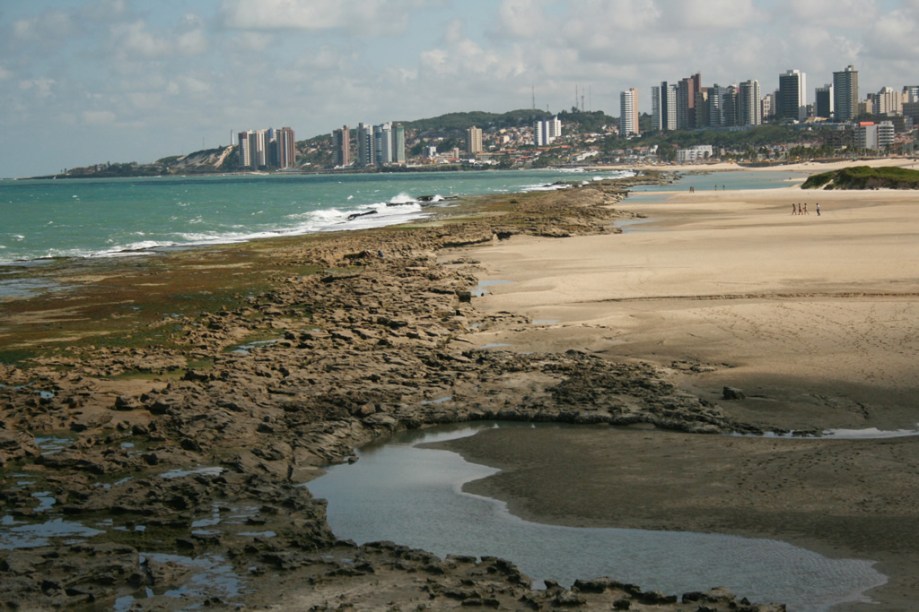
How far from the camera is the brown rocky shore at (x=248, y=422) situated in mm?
8531

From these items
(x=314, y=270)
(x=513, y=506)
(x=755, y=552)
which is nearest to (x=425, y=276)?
(x=314, y=270)

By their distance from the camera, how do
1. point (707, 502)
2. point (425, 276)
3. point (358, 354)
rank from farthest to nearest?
point (425, 276) < point (358, 354) < point (707, 502)

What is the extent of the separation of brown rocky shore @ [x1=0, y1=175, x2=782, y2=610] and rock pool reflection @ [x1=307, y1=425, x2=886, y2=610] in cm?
43

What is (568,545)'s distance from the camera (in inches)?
383

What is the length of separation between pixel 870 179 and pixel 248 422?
75.9 meters

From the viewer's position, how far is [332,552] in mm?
9383

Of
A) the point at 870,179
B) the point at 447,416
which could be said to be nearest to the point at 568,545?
the point at 447,416

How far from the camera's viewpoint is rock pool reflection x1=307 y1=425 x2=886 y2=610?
864 centimetres

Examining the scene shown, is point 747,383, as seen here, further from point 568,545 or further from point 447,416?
point 568,545

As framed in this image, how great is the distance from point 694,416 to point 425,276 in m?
16.7

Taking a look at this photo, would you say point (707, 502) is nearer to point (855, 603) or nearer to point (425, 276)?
point (855, 603)

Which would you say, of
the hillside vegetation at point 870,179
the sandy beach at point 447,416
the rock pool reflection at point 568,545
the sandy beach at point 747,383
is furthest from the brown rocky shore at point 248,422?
the hillside vegetation at point 870,179

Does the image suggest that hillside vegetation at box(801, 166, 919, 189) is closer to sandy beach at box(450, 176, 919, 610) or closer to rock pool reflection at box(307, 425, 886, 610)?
sandy beach at box(450, 176, 919, 610)

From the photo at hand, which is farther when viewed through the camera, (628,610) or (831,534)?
(831,534)
